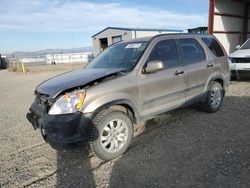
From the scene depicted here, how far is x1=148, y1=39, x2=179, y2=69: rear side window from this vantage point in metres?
3.88

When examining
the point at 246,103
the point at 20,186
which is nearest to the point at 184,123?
the point at 246,103

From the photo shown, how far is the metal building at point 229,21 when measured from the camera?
38.5 ft

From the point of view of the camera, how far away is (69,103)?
296cm

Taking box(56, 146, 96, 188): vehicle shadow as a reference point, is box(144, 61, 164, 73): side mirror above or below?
above

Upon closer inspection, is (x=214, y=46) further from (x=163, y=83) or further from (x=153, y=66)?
(x=153, y=66)

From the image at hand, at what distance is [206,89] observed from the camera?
4.83 meters

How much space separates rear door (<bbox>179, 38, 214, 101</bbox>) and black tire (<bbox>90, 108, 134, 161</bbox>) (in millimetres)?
1667

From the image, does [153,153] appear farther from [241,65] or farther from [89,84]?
[241,65]

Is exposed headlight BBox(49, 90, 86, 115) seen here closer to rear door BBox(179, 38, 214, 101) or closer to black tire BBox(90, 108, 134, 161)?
black tire BBox(90, 108, 134, 161)

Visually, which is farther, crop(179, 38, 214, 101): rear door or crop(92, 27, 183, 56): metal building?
crop(92, 27, 183, 56): metal building

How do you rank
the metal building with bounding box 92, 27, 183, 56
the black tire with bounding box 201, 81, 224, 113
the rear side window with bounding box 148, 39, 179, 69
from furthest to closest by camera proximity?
1. the metal building with bounding box 92, 27, 183, 56
2. the black tire with bounding box 201, 81, 224, 113
3. the rear side window with bounding box 148, 39, 179, 69

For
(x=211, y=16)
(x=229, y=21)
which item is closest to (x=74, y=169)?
(x=211, y=16)

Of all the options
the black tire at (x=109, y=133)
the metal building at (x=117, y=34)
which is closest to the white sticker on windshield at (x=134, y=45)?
the black tire at (x=109, y=133)

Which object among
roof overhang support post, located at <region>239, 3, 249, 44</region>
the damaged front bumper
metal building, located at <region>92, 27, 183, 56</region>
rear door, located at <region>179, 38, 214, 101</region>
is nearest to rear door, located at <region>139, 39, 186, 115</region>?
rear door, located at <region>179, 38, 214, 101</region>
